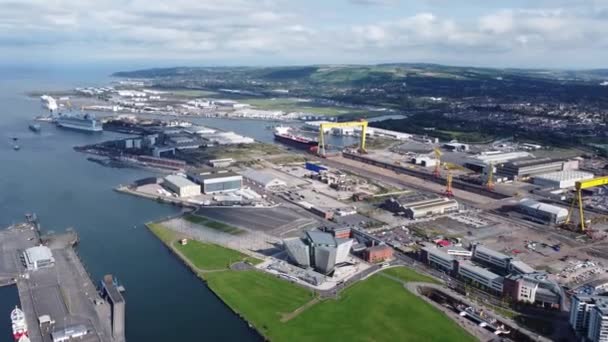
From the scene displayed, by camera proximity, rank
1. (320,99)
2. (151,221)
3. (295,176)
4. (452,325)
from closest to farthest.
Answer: (452,325), (151,221), (295,176), (320,99)

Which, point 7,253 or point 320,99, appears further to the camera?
point 320,99

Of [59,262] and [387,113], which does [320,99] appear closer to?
[387,113]

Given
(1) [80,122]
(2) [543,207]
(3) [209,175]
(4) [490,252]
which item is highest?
(1) [80,122]

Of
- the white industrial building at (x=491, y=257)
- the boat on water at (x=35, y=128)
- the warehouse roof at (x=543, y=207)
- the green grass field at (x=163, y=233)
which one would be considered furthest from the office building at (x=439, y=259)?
the boat on water at (x=35, y=128)

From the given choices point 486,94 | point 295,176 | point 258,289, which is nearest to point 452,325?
point 258,289

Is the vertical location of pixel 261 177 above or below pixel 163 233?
above

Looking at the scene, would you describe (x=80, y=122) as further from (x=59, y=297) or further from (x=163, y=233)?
(x=59, y=297)

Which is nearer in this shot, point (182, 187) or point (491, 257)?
point (491, 257)

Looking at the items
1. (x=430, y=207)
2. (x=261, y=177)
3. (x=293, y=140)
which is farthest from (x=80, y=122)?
(x=430, y=207)
